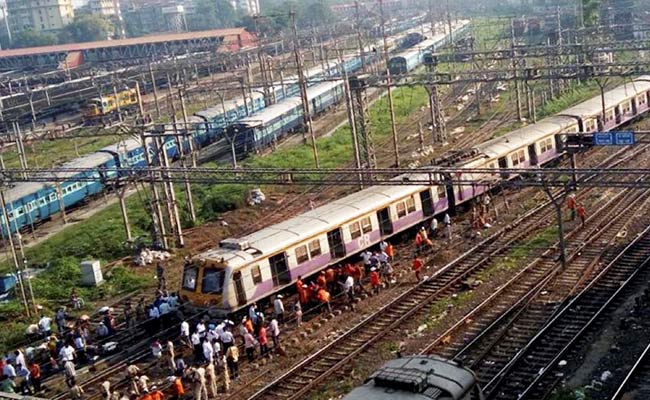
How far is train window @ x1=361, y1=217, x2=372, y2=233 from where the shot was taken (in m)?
24.9

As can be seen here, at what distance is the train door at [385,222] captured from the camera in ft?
84.1

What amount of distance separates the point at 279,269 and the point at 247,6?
156 m

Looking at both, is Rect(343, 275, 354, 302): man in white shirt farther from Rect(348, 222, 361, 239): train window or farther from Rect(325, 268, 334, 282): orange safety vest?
Rect(348, 222, 361, 239): train window

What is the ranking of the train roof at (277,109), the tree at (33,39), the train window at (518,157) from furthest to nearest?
the tree at (33,39) → the train roof at (277,109) → the train window at (518,157)

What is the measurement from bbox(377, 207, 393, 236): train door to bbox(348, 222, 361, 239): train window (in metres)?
1.06

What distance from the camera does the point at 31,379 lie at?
19.4m

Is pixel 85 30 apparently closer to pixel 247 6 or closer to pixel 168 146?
pixel 247 6

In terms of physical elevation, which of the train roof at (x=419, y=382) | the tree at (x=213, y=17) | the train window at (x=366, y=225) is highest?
the tree at (x=213, y=17)

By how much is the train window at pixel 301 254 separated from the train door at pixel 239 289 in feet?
6.92

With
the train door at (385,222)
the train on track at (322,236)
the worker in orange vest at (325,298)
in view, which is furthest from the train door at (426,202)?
the worker in orange vest at (325,298)

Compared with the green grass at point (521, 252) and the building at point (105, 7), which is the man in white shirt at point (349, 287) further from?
the building at point (105, 7)

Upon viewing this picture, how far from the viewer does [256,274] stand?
71.3ft

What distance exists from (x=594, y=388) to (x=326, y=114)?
43.3 meters

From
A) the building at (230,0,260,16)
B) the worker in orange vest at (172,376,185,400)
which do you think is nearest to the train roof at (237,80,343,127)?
the worker in orange vest at (172,376,185,400)
